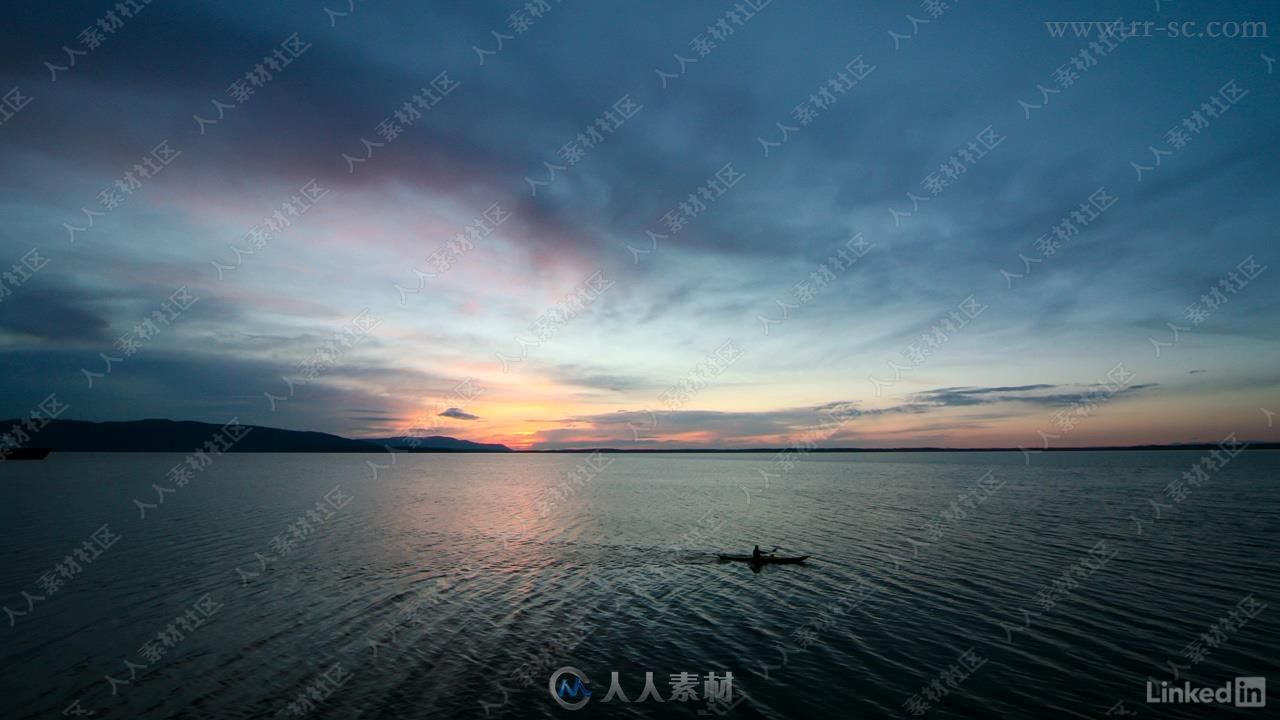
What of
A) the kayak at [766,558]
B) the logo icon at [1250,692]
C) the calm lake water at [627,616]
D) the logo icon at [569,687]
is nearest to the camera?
the logo icon at [1250,692]

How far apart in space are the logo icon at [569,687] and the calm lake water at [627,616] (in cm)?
32

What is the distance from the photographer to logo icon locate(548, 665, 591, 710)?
17.8 metres

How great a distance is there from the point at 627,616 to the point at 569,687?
773 cm

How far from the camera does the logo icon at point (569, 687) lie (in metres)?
17.8

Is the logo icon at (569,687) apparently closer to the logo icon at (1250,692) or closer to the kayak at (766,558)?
the kayak at (766,558)

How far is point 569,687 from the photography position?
61.8 ft

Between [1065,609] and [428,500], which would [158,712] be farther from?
[428,500]

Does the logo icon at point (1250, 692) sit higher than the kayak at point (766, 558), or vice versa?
the logo icon at point (1250, 692)

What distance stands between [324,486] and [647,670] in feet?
350

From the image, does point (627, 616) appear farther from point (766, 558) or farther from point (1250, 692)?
point (1250, 692)

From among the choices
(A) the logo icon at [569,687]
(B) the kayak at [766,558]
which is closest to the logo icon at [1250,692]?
(A) the logo icon at [569,687]

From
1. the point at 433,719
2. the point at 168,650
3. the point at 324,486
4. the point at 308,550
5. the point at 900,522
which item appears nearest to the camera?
the point at 433,719

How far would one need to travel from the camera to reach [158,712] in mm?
16891

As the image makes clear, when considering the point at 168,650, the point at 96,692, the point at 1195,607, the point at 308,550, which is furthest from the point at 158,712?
the point at 1195,607
